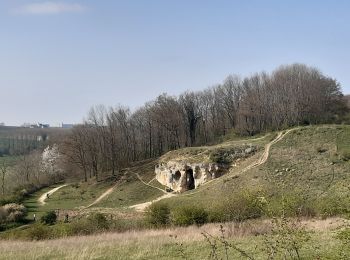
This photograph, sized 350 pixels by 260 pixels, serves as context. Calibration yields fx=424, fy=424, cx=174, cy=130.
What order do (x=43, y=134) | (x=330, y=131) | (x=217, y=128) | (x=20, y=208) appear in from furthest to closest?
(x=43, y=134)
(x=217, y=128)
(x=330, y=131)
(x=20, y=208)

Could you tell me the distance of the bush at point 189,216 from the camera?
25.4m

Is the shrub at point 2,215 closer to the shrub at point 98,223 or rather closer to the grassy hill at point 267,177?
the grassy hill at point 267,177

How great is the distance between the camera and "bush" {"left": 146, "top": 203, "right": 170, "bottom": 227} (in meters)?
28.1

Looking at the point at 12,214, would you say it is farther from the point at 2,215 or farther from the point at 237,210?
the point at 237,210

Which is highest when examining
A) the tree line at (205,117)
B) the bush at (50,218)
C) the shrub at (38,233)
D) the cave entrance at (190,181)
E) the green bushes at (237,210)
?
the tree line at (205,117)

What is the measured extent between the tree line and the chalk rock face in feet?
44.4

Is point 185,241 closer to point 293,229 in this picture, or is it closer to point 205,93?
point 293,229

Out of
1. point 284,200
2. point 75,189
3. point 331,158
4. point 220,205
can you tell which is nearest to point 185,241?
point 284,200

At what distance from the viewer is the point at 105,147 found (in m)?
78.0

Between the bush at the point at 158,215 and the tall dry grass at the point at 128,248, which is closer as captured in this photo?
the tall dry grass at the point at 128,248

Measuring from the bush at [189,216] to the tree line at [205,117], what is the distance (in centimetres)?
4659

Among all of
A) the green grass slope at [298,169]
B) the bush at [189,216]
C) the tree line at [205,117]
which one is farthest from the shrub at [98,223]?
the tree line at [205,117]

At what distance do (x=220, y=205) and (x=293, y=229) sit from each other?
1832 centimetres

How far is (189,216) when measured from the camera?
25.7 m
